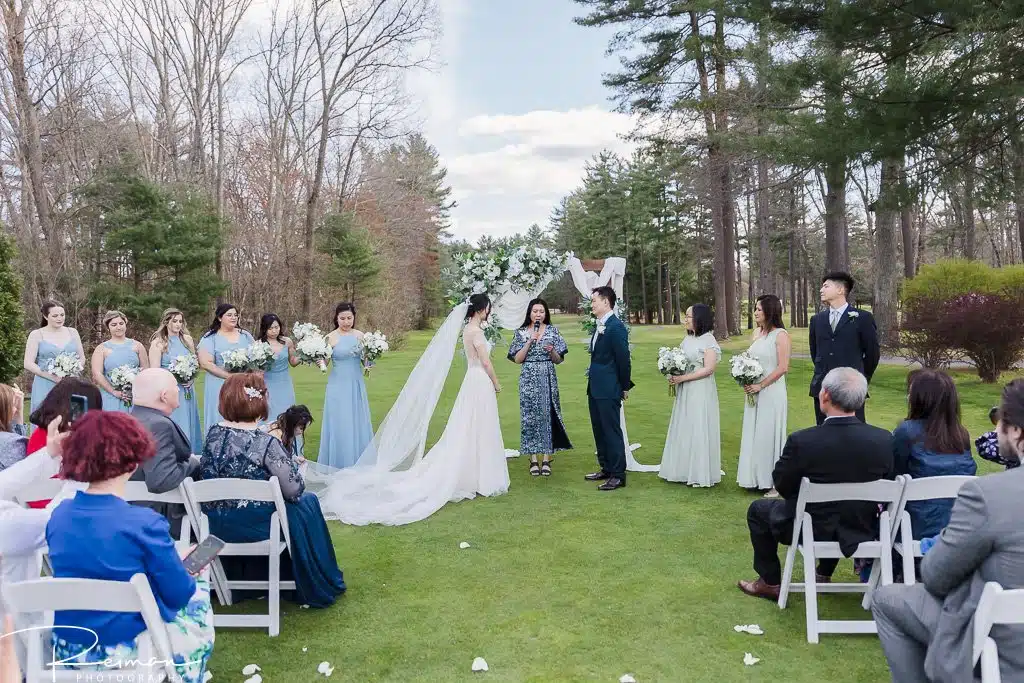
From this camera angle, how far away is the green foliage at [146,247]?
760 inches

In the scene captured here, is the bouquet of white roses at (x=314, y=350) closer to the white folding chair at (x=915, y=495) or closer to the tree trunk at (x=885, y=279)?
the white folding chair at (x=915, y=495)

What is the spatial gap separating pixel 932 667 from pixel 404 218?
36.3 m

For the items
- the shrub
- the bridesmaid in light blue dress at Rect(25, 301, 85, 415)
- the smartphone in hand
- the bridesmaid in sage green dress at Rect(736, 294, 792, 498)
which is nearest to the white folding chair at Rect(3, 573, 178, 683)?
the smartphone in hand

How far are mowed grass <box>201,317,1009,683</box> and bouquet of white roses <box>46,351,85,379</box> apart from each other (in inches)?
150

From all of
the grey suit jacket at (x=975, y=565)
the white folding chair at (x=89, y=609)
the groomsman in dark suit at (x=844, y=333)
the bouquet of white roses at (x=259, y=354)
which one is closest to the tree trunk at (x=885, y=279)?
the groomsman in dark suit at (x=844, y=333)

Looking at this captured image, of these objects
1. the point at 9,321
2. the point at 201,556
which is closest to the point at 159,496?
the point at 201,556

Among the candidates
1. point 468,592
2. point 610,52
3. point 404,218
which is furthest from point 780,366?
point 404,218

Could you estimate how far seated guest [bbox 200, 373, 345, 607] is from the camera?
450 cm

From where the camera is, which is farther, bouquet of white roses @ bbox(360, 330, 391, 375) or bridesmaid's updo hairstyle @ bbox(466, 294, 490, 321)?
bouquet of white roses @ bbox(360, 330, 391, 375)

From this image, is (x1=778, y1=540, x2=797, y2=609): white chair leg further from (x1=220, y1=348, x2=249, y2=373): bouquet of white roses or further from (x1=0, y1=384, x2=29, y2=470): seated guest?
(x1=220, y1=348, x2=249, y2=373): bouquet of white roses

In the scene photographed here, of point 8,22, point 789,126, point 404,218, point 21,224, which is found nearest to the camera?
point 789,126

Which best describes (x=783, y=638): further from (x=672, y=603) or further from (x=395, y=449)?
(x=395, y=449)

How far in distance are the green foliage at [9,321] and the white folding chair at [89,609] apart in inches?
447

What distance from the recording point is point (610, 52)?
84.0 ft
